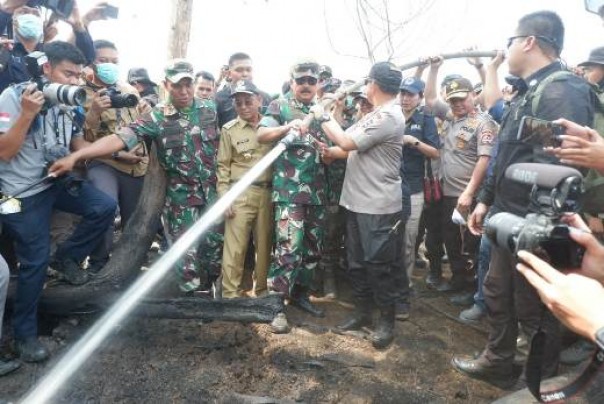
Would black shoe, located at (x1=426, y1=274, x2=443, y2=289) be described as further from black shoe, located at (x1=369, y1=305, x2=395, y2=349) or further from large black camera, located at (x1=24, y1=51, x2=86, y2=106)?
large black camera, located at (x1=24, y1=51, x2=86, y2=106)

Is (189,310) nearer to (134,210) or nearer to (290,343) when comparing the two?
(290,343)

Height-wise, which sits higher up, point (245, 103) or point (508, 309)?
point (245, 103)

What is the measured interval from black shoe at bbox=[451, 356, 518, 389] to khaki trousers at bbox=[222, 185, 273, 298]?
2241 mm

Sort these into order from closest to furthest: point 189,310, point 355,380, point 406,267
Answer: point 355,380 → point 189,310 → point 406,267

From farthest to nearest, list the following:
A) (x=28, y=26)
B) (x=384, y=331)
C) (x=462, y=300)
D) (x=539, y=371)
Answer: (x=462, y=300) < (x=384, y=331) < (x=28, y=26) < (x=539, y=371)

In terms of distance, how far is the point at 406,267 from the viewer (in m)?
5.19

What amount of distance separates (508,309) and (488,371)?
57 centimetres

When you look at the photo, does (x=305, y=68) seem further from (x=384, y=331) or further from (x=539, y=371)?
(x=539, y=371)

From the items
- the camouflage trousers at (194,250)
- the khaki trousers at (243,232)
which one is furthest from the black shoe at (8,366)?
the khaki trousers at (243,232)

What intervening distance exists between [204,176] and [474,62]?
3542mm

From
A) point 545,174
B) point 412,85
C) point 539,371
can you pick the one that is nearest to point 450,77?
point 412,85

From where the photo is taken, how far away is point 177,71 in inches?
175

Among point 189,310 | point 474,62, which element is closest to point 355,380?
point 189,310

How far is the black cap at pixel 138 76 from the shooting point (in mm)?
6363
